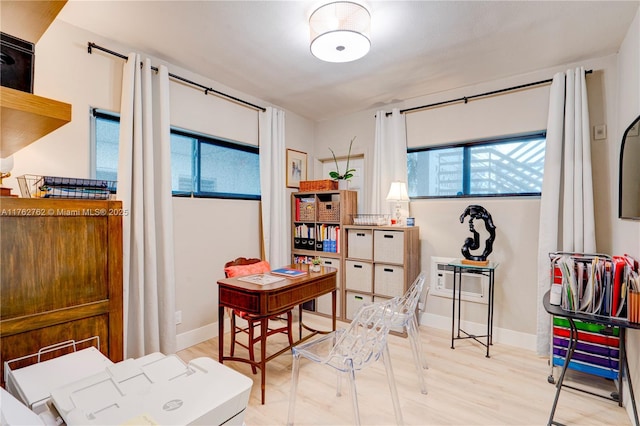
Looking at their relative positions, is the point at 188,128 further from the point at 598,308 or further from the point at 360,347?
the point at 598,308

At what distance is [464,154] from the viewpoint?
3.47 metres

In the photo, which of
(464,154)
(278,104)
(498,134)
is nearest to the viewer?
(498,134)

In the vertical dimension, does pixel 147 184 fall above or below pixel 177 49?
below

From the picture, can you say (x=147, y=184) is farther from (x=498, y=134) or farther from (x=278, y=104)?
(x=498, y=134)

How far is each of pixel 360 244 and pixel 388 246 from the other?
0.36 meters

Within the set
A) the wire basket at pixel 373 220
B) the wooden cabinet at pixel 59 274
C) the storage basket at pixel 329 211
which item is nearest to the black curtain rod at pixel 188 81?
the storage basket at pixel 329 211

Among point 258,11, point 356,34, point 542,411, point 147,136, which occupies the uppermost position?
point 258,11

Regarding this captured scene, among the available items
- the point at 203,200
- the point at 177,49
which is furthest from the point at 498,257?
the point at 177,49

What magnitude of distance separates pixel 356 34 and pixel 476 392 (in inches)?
104

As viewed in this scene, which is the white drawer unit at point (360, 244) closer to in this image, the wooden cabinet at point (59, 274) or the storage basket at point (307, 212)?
the storage basket at point (307, 212)

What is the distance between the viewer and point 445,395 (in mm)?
2293

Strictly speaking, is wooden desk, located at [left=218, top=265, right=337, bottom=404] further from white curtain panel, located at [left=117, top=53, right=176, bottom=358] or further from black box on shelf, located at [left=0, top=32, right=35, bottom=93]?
black box on shelf, located at [left=0, top=32, right=35, bottom=93]

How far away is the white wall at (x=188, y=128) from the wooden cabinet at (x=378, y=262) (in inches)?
46.0

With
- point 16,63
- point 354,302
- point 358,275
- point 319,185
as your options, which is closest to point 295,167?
point 319,185
